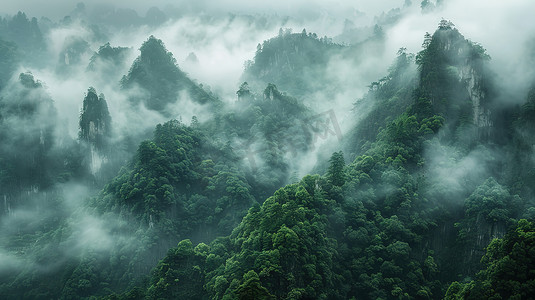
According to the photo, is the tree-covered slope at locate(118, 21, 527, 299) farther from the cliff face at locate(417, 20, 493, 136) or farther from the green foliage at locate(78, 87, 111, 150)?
the green foliage at locate(78, 87, 111, 150)

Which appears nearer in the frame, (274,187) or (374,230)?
(374,230)

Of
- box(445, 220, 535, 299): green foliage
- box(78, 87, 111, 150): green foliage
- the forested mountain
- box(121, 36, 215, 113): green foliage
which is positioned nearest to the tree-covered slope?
the forested mountain

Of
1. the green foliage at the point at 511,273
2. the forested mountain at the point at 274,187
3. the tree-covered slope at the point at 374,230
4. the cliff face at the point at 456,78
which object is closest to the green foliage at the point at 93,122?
the forested mountain at the point at 274,187

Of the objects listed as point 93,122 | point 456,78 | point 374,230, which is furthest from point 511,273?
point 93,122

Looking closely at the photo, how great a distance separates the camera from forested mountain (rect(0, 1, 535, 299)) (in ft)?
176

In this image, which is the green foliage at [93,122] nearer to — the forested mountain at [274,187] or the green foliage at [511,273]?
the forested mountain at [274,187]

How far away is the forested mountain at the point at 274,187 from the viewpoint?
2110 inches

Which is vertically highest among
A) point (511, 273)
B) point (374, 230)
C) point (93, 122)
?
point (93, 122)

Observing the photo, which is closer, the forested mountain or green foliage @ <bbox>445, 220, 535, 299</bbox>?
green foliage @ <bbox>445, 220, 535, 299</bbox>

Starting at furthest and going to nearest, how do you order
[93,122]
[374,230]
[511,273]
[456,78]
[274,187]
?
[93,122] → [274,187] → [456,78] → [374,230] → [511,273]

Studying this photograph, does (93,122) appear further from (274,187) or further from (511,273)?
(511,273)

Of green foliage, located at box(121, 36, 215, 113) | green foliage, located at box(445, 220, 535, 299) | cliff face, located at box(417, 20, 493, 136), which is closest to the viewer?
green foliage, located at box(445, 220, 535, 299)

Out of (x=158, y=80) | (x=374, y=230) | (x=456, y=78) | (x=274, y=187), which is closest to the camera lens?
(x=374, y=230)

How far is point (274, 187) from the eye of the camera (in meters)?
88.5
